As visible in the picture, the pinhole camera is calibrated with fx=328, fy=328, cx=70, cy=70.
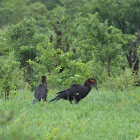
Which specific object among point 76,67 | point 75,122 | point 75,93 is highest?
point 75,122

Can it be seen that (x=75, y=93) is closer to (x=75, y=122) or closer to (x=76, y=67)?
(x=75, y=122)

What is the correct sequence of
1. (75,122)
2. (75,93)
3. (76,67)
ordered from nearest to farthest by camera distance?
(75,122), (75,93), (76,67)

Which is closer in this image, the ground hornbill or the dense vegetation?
the dense vegetation

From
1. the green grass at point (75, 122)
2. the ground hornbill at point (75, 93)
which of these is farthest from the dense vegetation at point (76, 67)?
the ground hornbill at point (75, 93)

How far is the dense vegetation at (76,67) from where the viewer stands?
6328 millimetres

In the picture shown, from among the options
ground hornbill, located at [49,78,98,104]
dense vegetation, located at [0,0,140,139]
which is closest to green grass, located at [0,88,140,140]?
dense vegetation, located at [0,0,140,139]

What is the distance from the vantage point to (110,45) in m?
21.8

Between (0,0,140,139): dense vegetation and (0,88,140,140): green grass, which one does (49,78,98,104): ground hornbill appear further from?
(0,88,140,140): green grass

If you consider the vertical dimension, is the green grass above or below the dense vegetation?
above

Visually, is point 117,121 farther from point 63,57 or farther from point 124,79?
point 63,57

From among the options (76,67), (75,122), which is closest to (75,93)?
(75,122)

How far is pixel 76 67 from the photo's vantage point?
18703mm

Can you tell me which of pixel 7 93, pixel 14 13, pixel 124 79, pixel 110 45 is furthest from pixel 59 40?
pixel 14 13

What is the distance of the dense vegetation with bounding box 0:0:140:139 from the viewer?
633 cm
